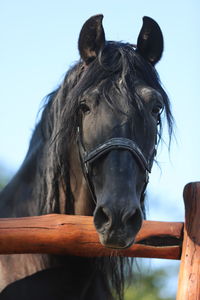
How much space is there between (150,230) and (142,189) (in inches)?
9.4

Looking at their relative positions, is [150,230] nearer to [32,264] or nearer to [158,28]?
[32,264]

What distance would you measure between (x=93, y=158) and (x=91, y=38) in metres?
0.95

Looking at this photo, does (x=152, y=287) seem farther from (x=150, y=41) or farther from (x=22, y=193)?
(x=150, y=41)

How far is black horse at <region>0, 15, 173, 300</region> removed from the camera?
417 centimetres

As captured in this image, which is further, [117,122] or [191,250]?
[117,122]

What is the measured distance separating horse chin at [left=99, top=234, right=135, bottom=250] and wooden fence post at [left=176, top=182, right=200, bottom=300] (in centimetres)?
33

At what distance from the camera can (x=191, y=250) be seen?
408 centimetres

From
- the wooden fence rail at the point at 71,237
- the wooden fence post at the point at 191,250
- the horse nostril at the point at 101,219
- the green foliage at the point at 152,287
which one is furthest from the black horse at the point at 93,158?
the green foliage at the point at 152,287

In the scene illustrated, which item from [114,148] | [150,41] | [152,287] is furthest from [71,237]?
[152,287]

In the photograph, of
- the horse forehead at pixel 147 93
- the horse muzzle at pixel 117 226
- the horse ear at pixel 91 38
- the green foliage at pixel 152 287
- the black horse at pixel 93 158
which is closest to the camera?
the horse muzzle at pixel 117 226

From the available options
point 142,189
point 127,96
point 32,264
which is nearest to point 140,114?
point 127,96

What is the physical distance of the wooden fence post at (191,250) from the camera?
3.96 metres

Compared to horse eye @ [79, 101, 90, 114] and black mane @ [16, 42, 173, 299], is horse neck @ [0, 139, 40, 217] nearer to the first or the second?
black mane @ [16, 42, 173, 299]

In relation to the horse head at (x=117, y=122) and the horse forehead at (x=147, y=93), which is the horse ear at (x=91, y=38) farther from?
the horse forehead at (x=147, y=93)
